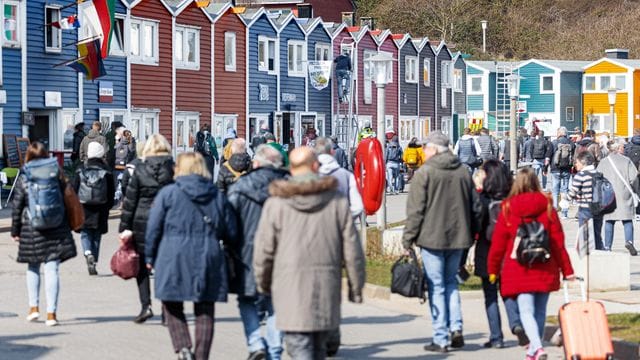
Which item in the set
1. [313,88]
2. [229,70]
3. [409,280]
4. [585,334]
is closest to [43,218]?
[409,280]

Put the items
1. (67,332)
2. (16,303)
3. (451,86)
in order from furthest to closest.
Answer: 1. (451,86)
2. (16,303)
3. (67,332)

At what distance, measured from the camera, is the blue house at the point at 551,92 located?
80938mm

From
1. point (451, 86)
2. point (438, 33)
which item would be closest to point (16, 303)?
point (451, 86)

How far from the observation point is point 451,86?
63.5 metres

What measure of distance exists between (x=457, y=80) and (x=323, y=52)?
15190 mm

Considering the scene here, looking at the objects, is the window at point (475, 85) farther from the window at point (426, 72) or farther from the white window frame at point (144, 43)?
the white window frame at point (144, 43)

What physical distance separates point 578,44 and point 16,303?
9297 cm

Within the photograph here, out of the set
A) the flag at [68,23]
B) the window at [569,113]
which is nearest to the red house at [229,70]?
the flag at [68,23]

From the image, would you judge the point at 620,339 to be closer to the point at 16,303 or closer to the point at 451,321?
the point at 451,321

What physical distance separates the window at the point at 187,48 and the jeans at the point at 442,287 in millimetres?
30462

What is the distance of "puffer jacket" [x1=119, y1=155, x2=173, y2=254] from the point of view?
1172 centimetres

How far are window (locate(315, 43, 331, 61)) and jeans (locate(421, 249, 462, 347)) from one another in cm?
3991

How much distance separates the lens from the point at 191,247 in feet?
29.6

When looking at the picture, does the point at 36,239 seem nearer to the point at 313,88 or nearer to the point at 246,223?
the point at 246,223
